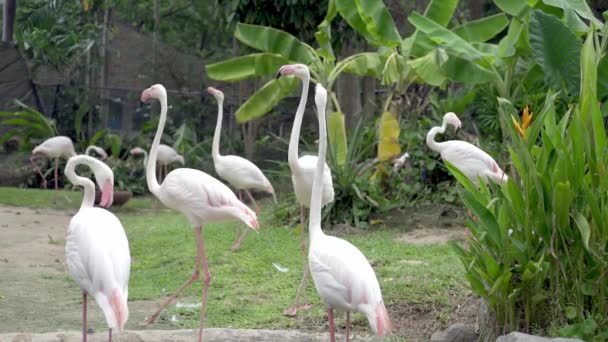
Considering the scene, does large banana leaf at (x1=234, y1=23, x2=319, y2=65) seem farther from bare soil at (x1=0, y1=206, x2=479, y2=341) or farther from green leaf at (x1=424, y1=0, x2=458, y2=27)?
bare soil at (x1=0, y1=206, x2=479, y2=341)

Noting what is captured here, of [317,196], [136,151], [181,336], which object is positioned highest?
[317,196]

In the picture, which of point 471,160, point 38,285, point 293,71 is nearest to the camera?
point 293,71

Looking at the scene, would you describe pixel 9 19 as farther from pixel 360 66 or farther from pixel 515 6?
pixel 515 6

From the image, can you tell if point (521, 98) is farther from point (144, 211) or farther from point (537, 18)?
point (144, 211)

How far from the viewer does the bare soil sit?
5.62 m

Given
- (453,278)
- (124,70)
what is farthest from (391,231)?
(124,70)

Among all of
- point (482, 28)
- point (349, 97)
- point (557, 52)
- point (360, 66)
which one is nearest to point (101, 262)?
point (557, 52)

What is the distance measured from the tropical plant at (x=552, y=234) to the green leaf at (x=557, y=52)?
1145 mm

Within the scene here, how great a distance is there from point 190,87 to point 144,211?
8287 millimetres

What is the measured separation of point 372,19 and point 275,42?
5.38 ft

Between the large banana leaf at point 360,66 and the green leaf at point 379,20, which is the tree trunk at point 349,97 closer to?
the large banana leaf at point 360,66

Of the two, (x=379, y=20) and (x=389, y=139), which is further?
(x=389, y=139)

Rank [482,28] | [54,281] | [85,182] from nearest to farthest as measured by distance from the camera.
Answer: [85,182], [54,281], [482,28]

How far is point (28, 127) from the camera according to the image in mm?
16250
